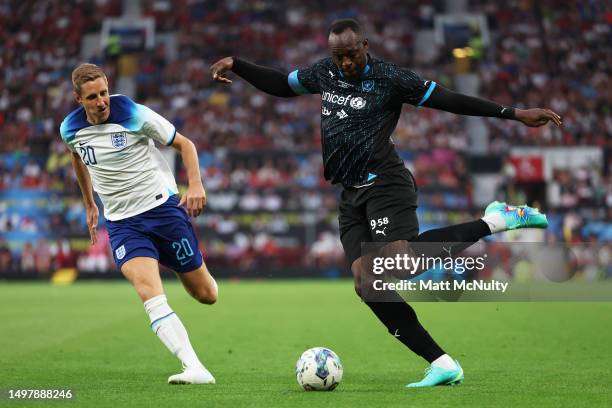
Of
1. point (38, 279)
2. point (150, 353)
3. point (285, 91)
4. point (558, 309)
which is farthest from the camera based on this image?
point (38, 279)

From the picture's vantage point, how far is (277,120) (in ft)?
114

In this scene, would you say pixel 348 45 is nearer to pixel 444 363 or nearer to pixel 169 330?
pixel 444 363

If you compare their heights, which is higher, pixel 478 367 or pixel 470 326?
pixel 478 367

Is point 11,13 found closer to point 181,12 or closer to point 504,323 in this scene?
point 181,12

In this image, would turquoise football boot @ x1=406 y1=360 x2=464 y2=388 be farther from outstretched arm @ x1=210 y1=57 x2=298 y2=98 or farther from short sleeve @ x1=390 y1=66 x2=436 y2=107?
outstretched arm @ x1=210 y1=57 x2=298 y2=98

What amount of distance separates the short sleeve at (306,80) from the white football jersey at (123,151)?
104 cm

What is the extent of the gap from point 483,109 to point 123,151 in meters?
2.88

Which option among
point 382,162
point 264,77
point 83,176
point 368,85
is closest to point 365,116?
point 368,85

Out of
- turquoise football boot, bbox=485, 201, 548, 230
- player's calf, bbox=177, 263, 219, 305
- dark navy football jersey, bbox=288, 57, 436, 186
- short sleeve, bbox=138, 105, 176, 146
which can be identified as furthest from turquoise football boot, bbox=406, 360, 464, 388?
short sleeve, bbox=138, 105, 176, 146

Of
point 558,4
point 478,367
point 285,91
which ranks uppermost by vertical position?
point 558,4

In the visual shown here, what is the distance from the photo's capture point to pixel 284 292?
75.6 ft

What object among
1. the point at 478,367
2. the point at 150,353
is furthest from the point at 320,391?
the point at 150,353

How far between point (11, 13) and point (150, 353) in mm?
32515

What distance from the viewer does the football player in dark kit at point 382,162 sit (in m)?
7.18
